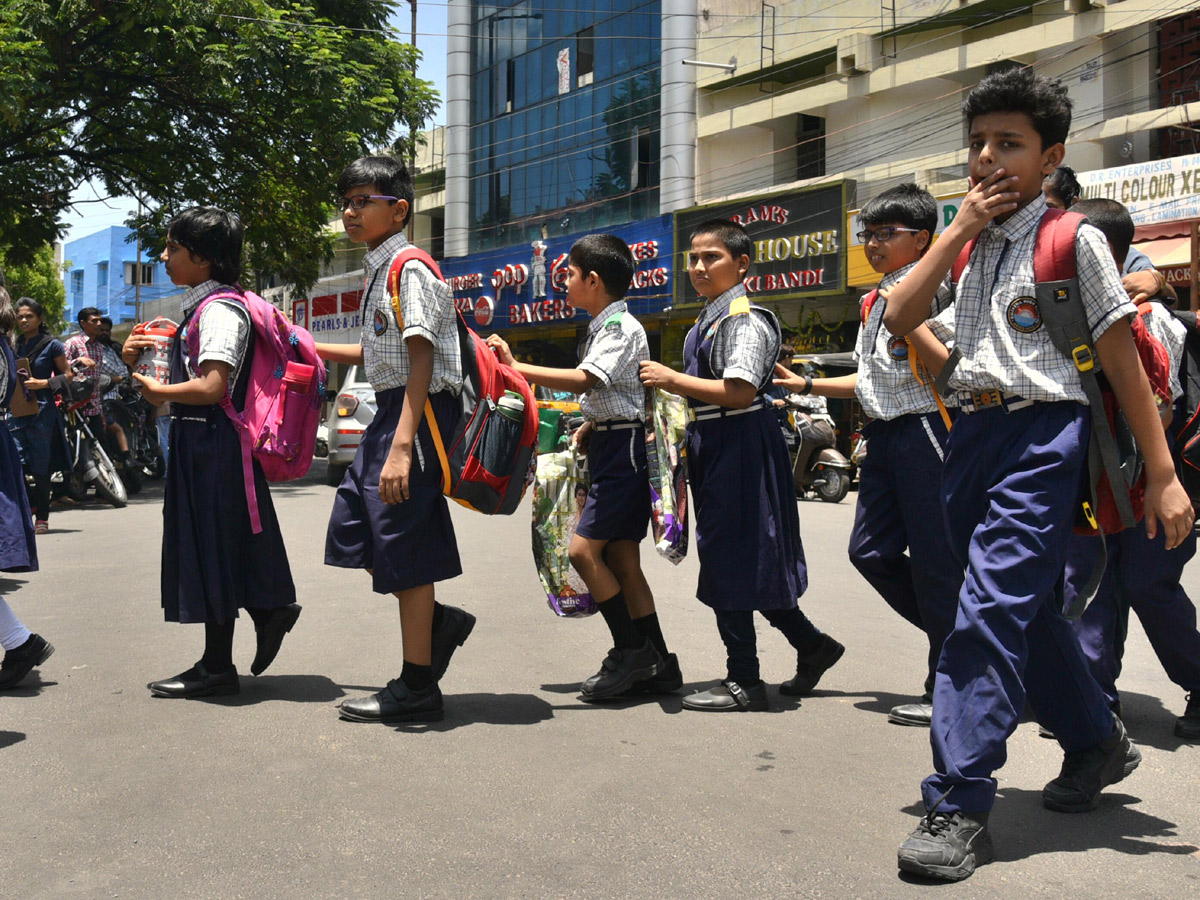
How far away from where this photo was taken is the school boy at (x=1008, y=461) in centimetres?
310

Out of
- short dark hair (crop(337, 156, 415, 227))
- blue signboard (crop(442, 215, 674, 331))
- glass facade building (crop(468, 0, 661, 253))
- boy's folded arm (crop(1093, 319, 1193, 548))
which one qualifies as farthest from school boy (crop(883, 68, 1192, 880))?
glass facade building (crop(468, 0, 661, 253))

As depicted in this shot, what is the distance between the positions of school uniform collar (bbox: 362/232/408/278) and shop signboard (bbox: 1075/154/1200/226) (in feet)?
49.8

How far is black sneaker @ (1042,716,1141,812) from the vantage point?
3.53 metres

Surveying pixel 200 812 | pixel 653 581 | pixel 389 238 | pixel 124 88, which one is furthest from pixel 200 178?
pixel 200 812

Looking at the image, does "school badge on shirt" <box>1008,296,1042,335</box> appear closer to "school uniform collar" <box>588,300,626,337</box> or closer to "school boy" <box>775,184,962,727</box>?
"school boy" <box>775,184,962,727</box>

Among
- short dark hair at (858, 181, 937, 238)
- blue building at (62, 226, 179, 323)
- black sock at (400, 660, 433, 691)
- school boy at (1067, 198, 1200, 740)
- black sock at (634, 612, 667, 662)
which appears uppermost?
blue building at (62, 226, 179, 323)

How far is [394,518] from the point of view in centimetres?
448

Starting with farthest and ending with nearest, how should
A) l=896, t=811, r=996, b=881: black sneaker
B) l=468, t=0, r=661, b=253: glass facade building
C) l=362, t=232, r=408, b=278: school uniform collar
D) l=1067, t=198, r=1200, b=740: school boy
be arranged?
l=468, t=0, r=661, b=253: glass facade building < l=362, t=232, r=408, b=278: school uniform collar < l=1067, t=198, r=1200, b=740: school boy < l=896, t=811, r=996, b=881: black sneaker

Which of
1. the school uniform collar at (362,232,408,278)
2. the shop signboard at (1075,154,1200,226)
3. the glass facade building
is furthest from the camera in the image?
the glass facade building

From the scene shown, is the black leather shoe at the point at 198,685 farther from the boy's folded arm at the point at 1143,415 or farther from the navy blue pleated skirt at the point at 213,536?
the boy's folded arm at the point at 1143,415

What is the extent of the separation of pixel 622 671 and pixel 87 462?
9061 millimetres

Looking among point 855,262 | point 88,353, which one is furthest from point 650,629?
point 855,262

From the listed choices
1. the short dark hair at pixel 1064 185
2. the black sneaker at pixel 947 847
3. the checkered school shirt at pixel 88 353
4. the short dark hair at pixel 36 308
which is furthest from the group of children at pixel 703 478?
the checkered school shirt at pixel 88 353

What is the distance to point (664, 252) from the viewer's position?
95.9 ft
